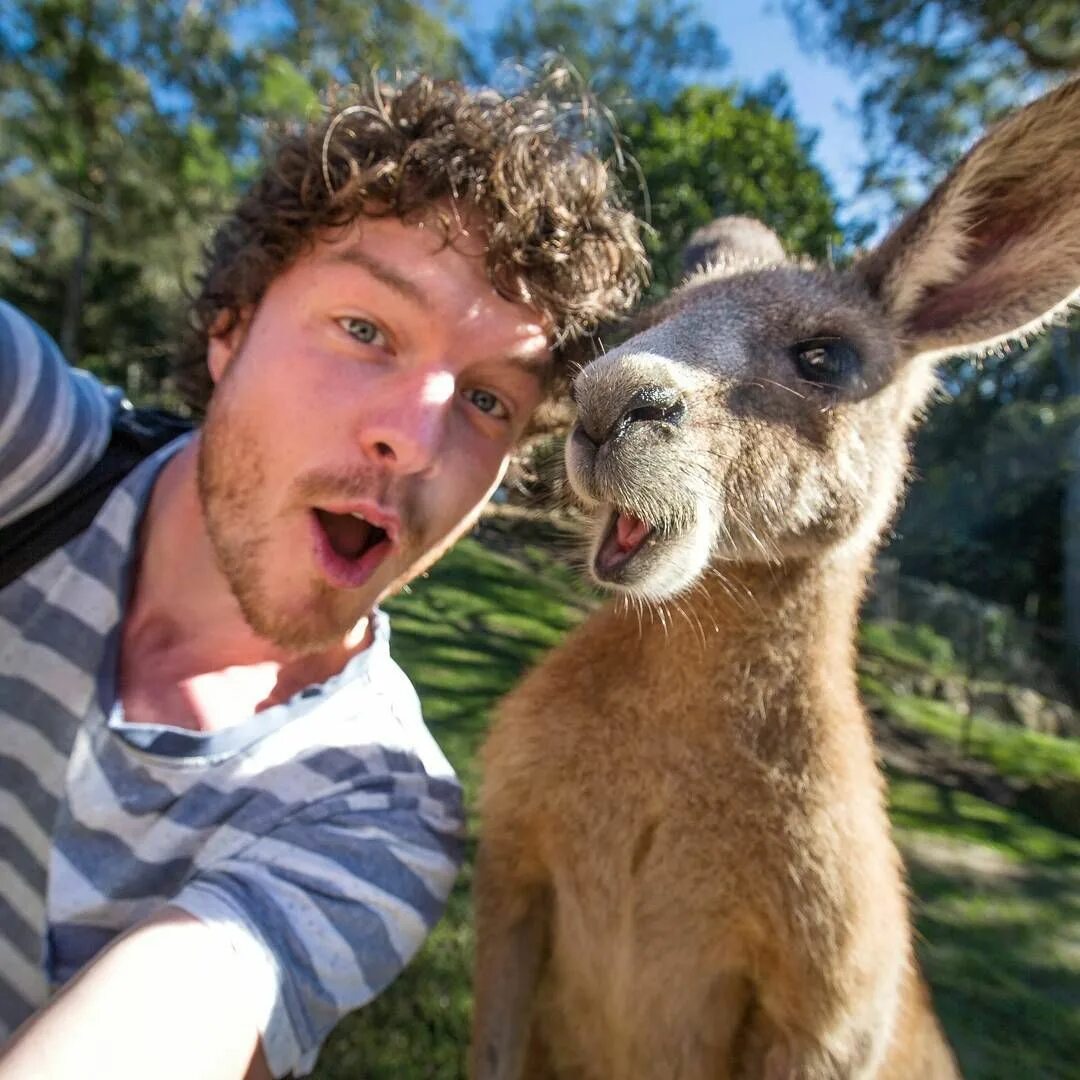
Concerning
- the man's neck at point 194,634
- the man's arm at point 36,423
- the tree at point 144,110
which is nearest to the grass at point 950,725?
the man's neck at point 194,634

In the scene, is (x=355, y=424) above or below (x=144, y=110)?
below

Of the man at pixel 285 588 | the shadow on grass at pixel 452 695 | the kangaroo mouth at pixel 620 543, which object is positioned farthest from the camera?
the shadow on grass at pixel 452 695

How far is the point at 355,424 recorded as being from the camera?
186cm

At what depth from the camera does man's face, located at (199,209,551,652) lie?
187 centimetres

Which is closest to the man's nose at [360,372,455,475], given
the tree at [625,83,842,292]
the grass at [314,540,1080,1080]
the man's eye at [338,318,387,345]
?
the man's eye at [338,318,387,345]

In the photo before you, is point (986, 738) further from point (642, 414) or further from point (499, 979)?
point (642, 414)

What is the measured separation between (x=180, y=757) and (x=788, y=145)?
18.6 ft

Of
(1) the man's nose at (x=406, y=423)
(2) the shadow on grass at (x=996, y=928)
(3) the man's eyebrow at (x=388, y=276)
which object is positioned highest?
(3) the man's eyebrow at (x=388, y=276)

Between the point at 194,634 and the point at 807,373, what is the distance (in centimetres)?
147

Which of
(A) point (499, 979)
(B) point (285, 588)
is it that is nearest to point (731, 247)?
(B) point (285, 588)

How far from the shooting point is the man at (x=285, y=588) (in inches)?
58.0

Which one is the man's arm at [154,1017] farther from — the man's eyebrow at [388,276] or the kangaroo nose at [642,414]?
the man's eyebrow at [388,276]

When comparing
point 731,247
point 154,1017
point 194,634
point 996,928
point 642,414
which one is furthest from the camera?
point 996,928

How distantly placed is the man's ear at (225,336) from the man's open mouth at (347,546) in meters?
0.54
